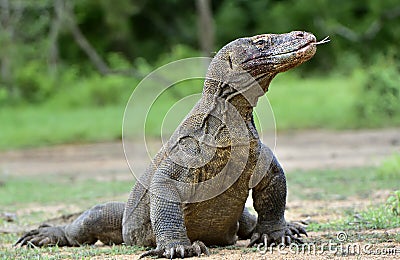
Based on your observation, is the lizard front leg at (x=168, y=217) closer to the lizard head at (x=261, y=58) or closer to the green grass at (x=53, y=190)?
the lizard head at (x=261, y=58)

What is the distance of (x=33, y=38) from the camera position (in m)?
26.9

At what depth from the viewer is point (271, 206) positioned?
17.7 ft

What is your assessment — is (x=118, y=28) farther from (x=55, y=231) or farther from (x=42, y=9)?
(x=55, y=231)

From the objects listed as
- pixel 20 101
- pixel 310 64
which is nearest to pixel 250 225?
pixel 20 101

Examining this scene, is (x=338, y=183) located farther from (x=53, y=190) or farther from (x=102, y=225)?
(x=102, y=225)

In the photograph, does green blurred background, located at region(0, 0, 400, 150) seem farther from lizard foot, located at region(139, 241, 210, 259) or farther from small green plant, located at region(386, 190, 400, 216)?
lizard foot, located at region(139, 241, 210, 259)

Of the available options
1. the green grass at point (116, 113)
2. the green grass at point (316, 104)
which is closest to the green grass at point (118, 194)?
the green grass at point (116, 113)

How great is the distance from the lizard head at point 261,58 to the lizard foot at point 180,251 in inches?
37.0

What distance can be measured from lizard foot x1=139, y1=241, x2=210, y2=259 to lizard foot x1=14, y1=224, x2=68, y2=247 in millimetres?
1430

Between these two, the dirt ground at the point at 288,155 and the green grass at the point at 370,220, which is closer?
the green grass at the point at 370,220

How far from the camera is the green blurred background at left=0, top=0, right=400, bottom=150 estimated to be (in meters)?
18.4

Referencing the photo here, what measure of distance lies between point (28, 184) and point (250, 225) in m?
6.55

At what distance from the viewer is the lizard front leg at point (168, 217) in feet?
15.9

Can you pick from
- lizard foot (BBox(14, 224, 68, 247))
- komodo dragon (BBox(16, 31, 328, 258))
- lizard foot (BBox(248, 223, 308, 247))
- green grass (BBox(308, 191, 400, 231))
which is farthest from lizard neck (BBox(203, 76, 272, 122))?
lizard foot (BBox(14, 224, 68, 247))
